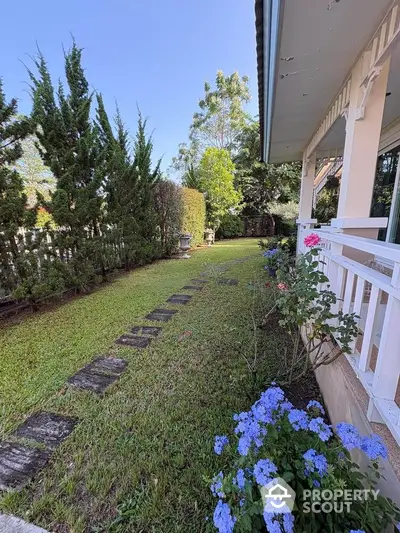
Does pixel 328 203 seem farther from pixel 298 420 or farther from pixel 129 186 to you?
pixel 298 420

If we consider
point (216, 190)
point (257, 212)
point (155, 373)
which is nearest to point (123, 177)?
point (155, 373)

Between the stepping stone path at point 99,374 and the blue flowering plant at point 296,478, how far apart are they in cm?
166

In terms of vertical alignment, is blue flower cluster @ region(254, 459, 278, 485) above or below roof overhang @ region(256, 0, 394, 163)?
below

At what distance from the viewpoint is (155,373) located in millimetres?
2541

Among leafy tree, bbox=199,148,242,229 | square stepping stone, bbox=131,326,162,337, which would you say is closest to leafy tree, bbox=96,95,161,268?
square stepping stone, bbox=131,326,162,337

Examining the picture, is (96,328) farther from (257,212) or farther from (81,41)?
(257,212)

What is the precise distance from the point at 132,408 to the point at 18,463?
76cm

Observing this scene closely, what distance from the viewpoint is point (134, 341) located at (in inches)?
126

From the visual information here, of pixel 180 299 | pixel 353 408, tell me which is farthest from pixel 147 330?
pixel 353 408

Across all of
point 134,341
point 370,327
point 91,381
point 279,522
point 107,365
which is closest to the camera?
point 279,522

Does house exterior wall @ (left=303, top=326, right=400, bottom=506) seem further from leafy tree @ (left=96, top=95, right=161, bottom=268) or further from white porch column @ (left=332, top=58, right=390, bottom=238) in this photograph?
leafy tree @ (left=96, top=95, right=161, bottom=268)

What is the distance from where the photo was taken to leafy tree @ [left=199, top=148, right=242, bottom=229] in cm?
1381

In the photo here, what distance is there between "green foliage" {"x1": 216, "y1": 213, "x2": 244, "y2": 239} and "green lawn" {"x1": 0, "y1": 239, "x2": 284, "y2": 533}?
37.6 feet

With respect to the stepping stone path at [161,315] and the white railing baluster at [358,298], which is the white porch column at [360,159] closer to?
the white railing baluster at [358,298]
